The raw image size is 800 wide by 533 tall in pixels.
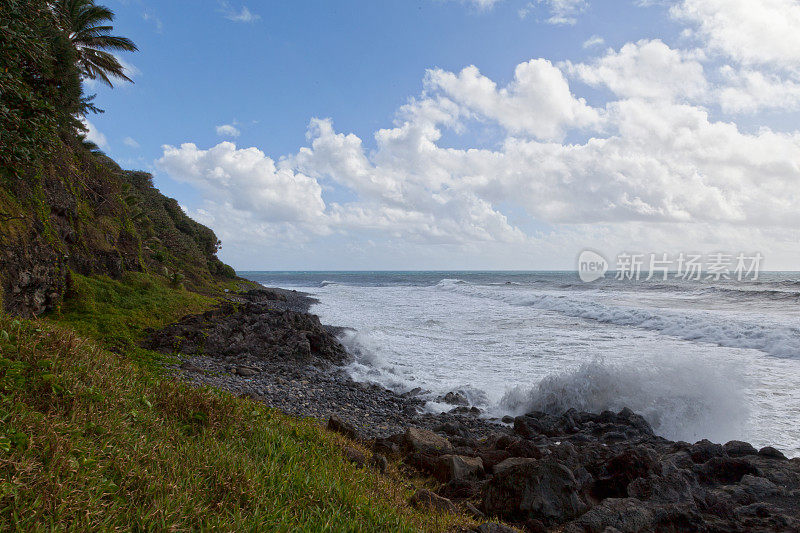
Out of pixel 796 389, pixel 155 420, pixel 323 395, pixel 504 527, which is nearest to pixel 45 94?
pixel 323 395

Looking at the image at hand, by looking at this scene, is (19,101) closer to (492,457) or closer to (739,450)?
(492,457)

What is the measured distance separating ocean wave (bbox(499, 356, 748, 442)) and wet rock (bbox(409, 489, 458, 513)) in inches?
252

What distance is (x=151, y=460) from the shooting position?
3324mm

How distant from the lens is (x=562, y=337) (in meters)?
19.4

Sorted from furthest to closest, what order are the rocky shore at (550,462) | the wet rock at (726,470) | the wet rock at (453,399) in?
the wet rock at (453,399), the wet rock at (726,470), the rocky shore at (550,462)

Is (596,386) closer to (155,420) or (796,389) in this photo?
(796,389)

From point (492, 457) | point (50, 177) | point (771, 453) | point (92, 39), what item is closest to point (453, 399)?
point (492, 457)

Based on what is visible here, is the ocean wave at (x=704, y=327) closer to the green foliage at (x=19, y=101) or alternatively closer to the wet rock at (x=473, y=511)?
the wet rock at (x=473, y=511)

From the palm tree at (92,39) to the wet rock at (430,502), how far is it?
88.7ft

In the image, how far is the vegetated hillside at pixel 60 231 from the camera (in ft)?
33.8

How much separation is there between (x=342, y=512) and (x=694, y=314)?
2825 cm

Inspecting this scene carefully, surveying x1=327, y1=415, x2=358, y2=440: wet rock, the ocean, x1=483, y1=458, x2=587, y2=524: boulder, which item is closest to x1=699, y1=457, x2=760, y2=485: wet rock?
the ocean

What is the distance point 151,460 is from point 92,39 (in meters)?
28.9

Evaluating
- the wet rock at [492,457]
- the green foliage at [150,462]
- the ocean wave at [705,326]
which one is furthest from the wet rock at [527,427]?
the ocean wave at [705,326]
